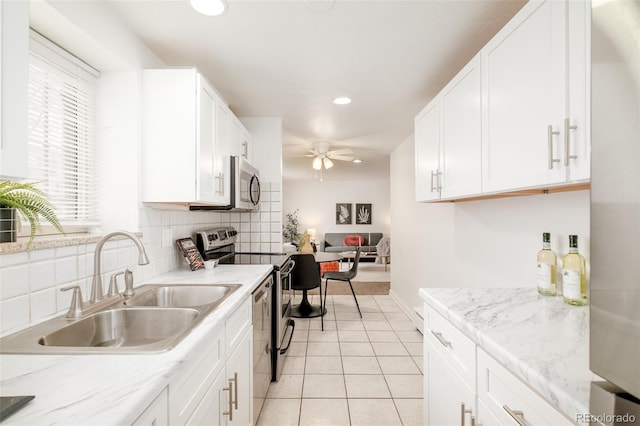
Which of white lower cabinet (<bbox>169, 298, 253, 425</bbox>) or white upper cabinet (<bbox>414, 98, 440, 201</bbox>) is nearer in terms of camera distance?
white lower cabinet (<bbox>169, 298, 253, 425</bbox>)

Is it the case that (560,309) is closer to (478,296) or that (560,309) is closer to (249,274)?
(478,296)

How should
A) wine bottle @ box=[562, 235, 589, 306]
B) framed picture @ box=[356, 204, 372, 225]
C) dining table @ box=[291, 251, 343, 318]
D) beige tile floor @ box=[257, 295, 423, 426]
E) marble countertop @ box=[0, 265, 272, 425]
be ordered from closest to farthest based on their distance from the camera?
1. marble countertop @ box=[0, 265, 272, 425]
2. wine bottle @ box=[562, 235, 589, 306]
3. beige tile floor @ box=[257, 295, 423, 426]
4. dining table @ box=[291, 251, 343, 318]
5. framed picture @ box=[356, 204, 372, 225]

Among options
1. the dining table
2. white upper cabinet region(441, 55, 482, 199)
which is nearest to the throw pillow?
the dining table

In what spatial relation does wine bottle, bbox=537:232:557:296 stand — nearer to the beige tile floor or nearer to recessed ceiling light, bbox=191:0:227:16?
the beige tile floor

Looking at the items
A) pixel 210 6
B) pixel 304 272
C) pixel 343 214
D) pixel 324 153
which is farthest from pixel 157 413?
pixel 343 214

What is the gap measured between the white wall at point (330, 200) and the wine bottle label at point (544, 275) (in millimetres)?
7460

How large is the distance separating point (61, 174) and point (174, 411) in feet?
4.36

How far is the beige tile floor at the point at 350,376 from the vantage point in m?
1.96

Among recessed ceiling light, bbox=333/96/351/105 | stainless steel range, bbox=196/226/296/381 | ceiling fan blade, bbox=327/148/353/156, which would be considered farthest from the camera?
ceiling fan blade, bbox=327/148/353/156

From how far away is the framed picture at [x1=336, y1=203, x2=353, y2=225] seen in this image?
888 cm

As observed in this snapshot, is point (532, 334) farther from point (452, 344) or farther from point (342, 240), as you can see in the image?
point (342, 240)

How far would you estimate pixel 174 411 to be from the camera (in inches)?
33.0

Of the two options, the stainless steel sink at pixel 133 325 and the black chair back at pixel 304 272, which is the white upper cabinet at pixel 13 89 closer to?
the stainless steel sink at pixel 133 325

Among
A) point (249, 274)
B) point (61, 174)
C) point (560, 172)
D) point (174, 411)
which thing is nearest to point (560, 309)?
point (560, 172)
